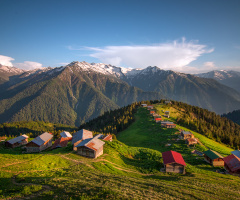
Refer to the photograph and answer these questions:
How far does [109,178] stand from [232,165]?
140 ft

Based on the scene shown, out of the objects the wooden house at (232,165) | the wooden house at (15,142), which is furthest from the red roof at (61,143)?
the wooden house at (232,165)

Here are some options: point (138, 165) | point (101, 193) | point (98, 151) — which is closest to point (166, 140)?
point (138, 165)

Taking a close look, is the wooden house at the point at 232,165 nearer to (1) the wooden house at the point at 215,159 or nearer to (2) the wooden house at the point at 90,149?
(1) the wooden house at the point at 215,159

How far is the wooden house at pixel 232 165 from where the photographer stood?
45.8 metres

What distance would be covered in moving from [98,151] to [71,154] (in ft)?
26.9

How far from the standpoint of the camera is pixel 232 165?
47438mm

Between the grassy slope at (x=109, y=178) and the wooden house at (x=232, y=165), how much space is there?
5.00 m

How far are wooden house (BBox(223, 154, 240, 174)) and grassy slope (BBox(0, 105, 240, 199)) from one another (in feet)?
16.4

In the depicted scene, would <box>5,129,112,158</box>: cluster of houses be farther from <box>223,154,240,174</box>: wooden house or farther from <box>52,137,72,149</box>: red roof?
<box>223,154,240,174</box>: wooden house

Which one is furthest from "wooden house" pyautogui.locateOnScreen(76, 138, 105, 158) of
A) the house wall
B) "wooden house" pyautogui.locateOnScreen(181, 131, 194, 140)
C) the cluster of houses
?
"wooden house" pyautogui.locateOnScreen(181, 131, 194, 140)

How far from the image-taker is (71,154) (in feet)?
146

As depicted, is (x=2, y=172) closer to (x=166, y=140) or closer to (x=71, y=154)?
(x=71, y=154)

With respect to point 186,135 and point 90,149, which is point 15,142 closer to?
point 90,149

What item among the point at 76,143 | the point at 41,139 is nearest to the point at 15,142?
the point at 41,139
